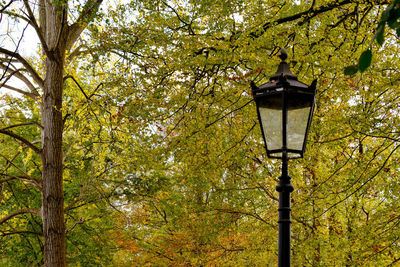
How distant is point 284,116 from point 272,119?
0.42ft

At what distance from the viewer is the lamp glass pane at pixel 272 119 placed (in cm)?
356

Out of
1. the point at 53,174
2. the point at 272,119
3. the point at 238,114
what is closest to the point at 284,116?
the point at 272,119

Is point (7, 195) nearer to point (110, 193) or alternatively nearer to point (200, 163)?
point (110, 193)

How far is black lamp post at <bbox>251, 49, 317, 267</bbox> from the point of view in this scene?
11.6ft

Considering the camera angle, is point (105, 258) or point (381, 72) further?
point (105, 258)

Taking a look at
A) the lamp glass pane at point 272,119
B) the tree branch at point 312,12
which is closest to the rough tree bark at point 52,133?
the tree branch at point 312,12

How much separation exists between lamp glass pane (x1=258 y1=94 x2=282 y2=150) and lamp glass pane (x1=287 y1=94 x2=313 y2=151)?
9 centimetres

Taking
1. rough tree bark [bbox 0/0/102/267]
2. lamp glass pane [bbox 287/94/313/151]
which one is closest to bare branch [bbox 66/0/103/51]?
rough tree bark [bbox 0/0/102/267]

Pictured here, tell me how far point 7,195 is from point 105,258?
4.52 metres

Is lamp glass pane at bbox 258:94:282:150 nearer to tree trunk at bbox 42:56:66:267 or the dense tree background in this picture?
the dense tree background

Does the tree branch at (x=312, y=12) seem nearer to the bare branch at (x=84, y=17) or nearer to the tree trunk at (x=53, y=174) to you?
the bare branch at (x=84, y=17)

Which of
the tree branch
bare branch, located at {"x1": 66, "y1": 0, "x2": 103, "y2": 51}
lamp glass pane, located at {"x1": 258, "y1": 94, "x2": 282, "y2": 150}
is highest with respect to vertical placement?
bare branch, located at {"x1": 66, "y1": 0, "x2": 103, "y2": 51}

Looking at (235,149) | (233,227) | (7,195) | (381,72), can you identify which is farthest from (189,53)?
(7,195)

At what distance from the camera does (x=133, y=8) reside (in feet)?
23.3
